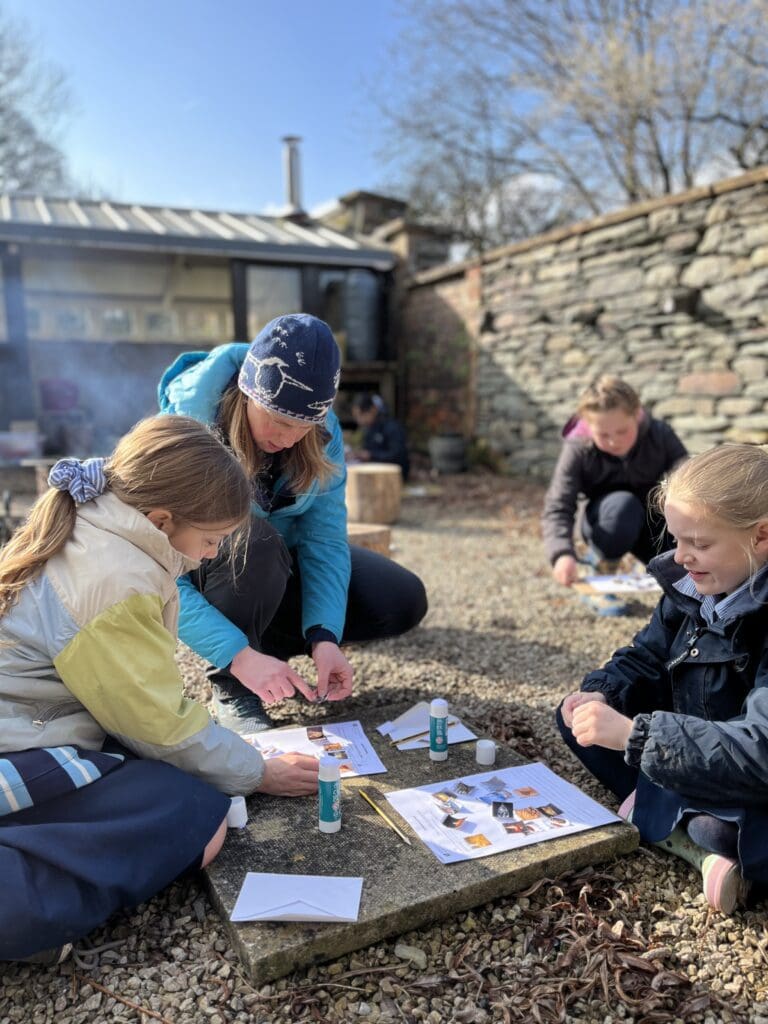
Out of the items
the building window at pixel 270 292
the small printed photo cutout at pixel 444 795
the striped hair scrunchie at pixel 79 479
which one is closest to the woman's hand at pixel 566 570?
the small printed photo cutout at pixel 444 795

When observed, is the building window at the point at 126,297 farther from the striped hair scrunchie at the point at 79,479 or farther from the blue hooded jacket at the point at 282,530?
the striped hair scrunchie at the point at 79,479

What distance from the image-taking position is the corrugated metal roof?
29.5 ft

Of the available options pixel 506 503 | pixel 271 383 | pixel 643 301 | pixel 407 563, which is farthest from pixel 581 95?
pixel 271 383

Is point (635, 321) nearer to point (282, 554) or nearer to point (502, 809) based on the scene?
point (282, 554)

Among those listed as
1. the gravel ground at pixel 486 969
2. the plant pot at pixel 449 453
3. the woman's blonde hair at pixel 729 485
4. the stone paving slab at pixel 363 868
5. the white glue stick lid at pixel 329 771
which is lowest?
the gravel ground at pixel 486 969

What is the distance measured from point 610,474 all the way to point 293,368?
8.05 ft

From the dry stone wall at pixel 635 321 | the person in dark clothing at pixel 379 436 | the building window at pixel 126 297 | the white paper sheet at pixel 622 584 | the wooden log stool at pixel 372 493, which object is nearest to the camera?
the white paper sheet at pixel 622 584

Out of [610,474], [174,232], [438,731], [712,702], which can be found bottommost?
[438,731]

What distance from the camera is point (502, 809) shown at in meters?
1.96

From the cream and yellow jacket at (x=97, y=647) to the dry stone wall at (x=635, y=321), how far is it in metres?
5.59

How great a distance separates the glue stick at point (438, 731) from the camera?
2.21 meters

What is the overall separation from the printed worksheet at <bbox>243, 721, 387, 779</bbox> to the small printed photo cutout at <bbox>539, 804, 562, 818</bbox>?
18.3 inches

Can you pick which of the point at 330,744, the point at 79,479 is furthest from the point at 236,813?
the point at 79,479

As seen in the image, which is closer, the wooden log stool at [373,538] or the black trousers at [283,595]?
the black trousers at [283,595]
